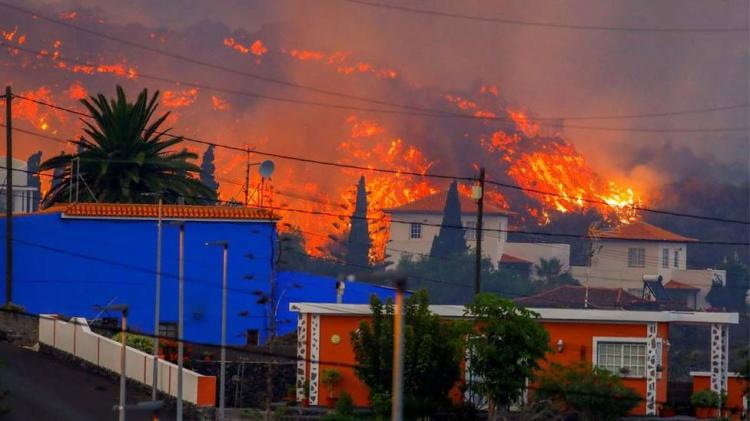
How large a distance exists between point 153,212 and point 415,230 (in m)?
112

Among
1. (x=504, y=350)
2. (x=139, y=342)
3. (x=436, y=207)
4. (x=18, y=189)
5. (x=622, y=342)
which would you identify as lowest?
(x=139, y=342)

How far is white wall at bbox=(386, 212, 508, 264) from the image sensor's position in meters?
177

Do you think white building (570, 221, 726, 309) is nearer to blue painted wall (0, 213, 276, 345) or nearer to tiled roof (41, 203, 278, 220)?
tiled roof (41, 203, 278, 220)

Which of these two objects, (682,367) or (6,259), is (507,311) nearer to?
(6,259)

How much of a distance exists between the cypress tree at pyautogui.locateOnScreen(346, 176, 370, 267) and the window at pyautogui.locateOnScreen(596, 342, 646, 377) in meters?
115

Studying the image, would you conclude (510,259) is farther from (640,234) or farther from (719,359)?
(719,359)

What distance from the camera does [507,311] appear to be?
5309 centimetres

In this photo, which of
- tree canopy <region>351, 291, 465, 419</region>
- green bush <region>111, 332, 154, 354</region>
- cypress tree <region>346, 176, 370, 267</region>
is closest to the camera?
tree canopy <region>351, 291, 465, 419</region>

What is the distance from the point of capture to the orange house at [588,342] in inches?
2223

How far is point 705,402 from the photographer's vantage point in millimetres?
55812

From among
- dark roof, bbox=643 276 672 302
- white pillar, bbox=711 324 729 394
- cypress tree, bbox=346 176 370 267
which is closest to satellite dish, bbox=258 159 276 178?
white pillar, bbox=711 324 729 394

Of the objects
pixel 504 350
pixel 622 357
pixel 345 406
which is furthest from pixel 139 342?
pixel 622 357

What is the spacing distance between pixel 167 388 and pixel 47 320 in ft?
30.9

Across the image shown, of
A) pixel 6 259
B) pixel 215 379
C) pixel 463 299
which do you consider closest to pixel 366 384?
pixel 215 379
